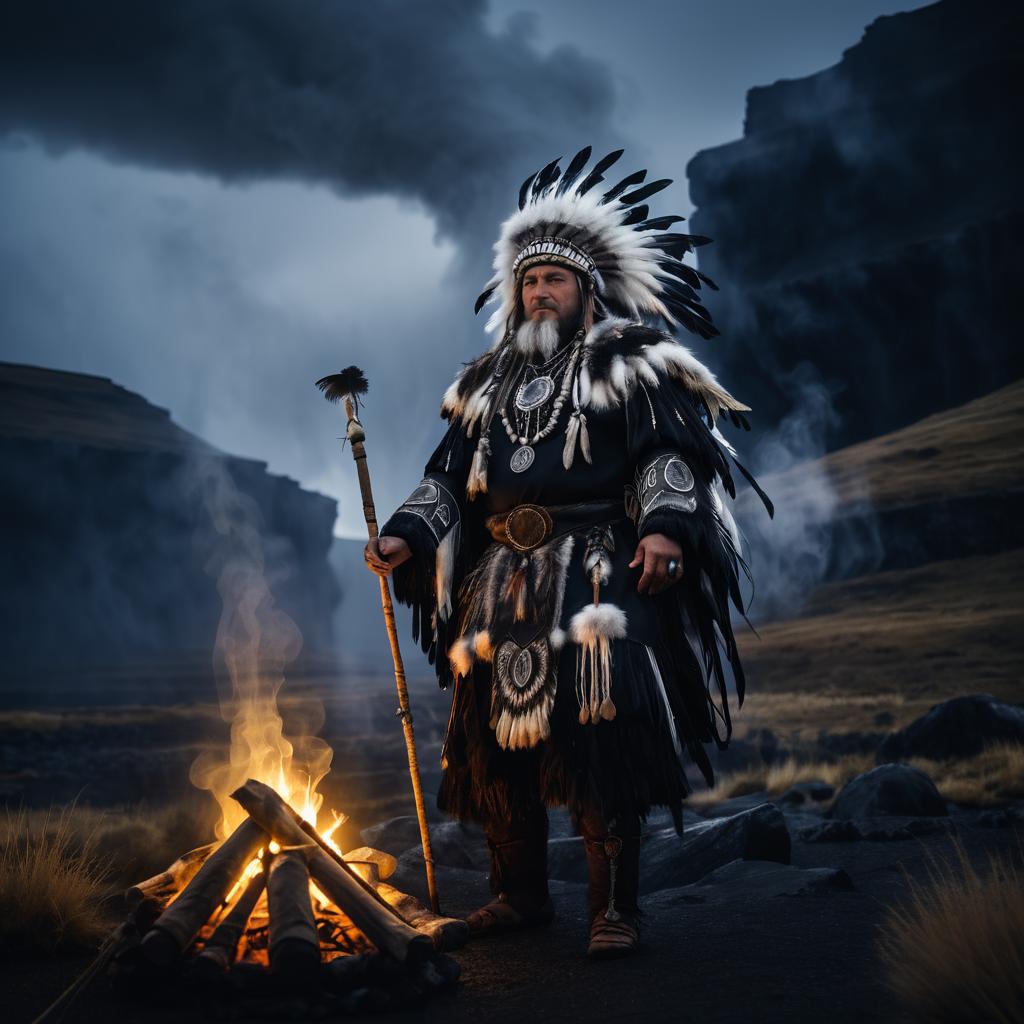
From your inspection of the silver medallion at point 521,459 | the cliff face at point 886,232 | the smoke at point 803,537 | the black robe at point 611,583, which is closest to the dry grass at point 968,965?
the black robe at point 611,583

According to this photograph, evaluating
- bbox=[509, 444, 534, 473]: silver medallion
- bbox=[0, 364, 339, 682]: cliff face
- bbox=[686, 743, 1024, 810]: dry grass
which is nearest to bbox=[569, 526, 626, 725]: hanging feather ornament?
bbox=[509, 444, 534, 473]: silver medallion

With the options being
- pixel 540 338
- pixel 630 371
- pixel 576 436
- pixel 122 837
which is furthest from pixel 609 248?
pixel 122 837

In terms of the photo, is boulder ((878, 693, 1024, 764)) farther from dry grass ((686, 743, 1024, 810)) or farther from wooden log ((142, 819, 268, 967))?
wooden log ((142, 819, 268, 967))

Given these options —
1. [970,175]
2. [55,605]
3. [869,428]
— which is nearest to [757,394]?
[869,428]

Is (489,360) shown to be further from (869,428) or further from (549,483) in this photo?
(869,428)

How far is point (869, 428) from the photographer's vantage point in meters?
48.3

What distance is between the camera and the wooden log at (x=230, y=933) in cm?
258

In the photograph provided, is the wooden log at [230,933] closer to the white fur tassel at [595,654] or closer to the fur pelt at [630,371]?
the white fur tassel at [595,654]

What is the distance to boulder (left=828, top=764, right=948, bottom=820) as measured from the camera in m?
7.15

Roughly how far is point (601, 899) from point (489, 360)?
2.18 m

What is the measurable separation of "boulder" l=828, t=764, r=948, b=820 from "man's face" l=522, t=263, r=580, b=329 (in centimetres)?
500

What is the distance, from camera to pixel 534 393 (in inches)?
150

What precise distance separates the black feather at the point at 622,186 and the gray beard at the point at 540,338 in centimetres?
66

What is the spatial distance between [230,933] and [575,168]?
336cm
